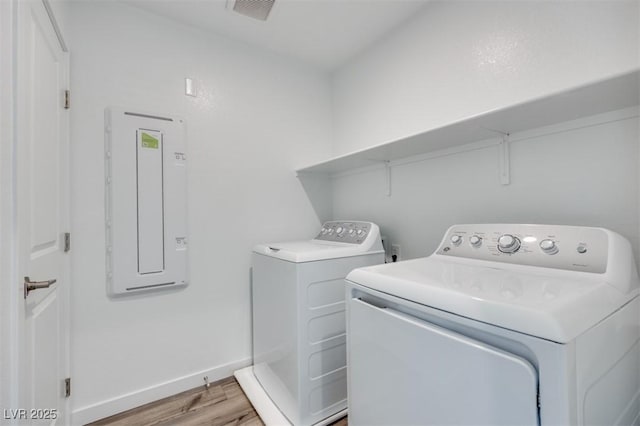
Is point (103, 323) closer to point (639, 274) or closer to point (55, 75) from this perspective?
point (55, 75)

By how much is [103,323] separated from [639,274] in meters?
2.53

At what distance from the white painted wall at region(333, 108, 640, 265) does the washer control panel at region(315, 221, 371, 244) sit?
0.27 m

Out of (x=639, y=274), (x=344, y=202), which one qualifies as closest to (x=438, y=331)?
(x=639, y=274)

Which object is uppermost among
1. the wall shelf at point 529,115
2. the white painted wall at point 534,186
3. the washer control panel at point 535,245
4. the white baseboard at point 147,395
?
the wall shelf at point 529,115

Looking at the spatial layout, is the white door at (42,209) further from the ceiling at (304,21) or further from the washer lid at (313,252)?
the washer lid at (313,252)

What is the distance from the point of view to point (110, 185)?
62.6 inches

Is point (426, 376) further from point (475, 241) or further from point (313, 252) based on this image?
point (313, 252)

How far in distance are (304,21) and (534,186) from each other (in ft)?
5.59

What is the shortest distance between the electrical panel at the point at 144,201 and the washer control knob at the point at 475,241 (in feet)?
5.43

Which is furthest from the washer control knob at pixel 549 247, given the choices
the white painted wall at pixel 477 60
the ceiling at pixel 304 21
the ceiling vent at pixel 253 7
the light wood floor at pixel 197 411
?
the ceiling vent at pixel 253 7

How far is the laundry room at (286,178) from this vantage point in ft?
2.91

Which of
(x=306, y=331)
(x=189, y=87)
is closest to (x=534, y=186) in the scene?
(x=306, y=331)

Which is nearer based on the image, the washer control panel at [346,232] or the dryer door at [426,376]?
the dryer door at [426,376]

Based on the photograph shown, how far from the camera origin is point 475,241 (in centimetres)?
124
